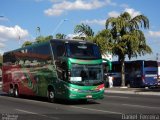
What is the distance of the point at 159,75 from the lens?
4822 cm

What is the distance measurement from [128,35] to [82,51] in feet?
74.3

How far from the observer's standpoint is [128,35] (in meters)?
45.6

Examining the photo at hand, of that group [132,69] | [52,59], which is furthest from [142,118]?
[132,69]

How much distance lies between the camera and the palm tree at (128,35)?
45.6 metres

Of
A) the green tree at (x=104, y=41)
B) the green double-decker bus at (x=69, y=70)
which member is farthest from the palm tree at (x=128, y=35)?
the green double-decker bus at (x=69, y=70)

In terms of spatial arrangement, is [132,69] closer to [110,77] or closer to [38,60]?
[110,77]

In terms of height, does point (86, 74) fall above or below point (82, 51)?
below

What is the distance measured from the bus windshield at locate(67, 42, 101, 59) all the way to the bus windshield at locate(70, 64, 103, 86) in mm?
567

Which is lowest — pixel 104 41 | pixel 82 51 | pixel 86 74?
pixel 86 74

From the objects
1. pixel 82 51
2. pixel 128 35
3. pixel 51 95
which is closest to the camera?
pixel 82 51

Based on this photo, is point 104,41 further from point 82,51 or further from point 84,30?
point 82,51

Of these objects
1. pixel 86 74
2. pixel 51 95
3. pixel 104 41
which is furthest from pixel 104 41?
pixel 86 74

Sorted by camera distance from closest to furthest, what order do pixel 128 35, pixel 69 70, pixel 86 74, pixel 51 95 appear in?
pixel 69 70, pixel 86 74, pixel 51 95, pixel 128 35

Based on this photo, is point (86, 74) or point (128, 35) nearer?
point (86, 74)
